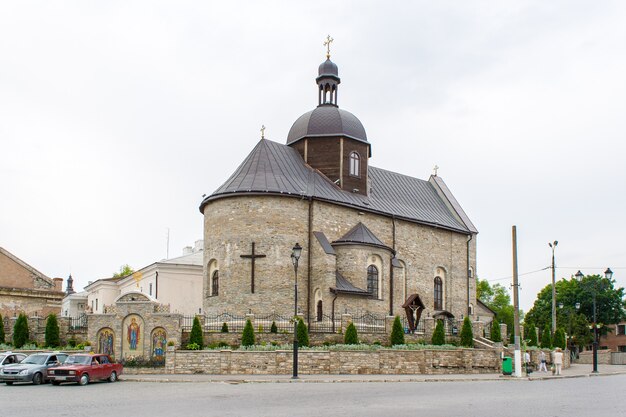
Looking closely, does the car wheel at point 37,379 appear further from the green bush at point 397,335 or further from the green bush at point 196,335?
the green bush at point 397,335

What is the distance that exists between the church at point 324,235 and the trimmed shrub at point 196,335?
567cm

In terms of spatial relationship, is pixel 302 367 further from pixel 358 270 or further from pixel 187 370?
pixel 358 270

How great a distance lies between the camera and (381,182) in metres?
48.2

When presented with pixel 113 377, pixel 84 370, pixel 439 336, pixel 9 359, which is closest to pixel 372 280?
pixel 439 336

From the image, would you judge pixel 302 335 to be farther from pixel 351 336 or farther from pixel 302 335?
pixel 351 336

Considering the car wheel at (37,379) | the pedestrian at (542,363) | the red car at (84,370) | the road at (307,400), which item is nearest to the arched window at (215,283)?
the red car at (84,370)

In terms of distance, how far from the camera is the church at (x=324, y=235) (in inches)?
1491

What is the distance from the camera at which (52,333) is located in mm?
32688

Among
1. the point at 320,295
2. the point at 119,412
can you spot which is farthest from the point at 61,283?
the point at 119,412

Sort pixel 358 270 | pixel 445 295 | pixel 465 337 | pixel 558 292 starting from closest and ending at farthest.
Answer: pixel 465 337
pixel 358 270
pixel 445 295
pixel 558 292

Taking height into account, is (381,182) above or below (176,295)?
above

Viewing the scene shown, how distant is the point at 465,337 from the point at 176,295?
75.6ft

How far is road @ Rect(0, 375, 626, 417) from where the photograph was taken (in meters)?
16.0

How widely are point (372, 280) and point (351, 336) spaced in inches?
289
